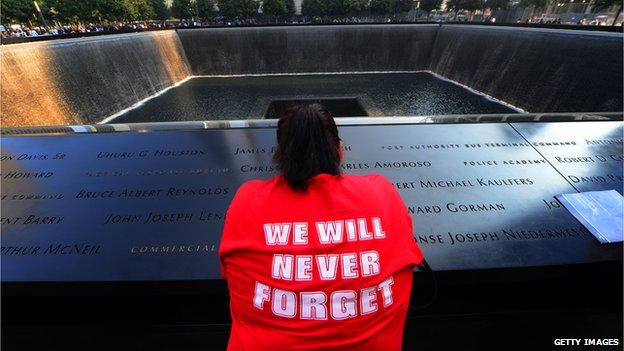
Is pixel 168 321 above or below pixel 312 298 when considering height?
below

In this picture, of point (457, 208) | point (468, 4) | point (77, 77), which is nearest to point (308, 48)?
point (77, 77)

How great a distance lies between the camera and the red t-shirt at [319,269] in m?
0.99

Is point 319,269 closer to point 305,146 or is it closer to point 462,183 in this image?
point 305,146

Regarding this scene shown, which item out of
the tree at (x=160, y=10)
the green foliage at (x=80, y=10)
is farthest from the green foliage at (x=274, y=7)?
the green foliage at (x=80, y=10)

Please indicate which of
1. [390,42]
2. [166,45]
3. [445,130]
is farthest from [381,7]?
[445,130]

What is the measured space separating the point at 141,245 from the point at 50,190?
102 cm

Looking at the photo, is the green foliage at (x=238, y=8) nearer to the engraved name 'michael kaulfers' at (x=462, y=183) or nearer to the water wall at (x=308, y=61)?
the water wall at (x=308, y=61)

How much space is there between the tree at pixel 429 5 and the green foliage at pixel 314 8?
1520cm

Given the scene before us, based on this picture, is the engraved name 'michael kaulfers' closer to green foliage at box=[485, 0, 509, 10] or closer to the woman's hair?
the woman's hair

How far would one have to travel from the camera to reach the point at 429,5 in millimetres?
46062

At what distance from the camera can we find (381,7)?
4209 cm

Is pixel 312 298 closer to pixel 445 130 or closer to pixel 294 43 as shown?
pixel 445 130

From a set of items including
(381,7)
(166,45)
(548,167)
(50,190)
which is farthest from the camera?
(381,7)

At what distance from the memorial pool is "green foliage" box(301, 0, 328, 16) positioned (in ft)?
91.3
